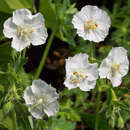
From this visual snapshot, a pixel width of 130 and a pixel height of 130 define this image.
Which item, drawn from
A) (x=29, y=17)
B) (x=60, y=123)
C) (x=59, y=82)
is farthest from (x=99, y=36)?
(x=59, y=82)

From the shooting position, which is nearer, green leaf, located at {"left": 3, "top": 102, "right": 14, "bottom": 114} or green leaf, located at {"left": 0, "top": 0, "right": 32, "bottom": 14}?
green leaf, located at {"left": 3, "top": 102, "right": 14, "bottom": 114}

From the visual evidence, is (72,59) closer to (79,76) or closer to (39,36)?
(79,76)

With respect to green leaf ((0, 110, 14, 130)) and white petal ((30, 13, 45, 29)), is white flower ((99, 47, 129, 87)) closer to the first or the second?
white petal ((30, 13, 45, 29))

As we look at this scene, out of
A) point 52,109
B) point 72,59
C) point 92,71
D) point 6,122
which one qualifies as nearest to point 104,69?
point 92,71

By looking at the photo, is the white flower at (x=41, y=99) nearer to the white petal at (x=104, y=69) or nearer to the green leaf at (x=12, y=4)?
the white petal at (x=104, y=69)

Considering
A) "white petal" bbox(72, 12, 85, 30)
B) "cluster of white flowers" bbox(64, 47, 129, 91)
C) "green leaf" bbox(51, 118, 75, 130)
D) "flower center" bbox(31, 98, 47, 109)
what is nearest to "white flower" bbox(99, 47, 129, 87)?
"cluster of white flowers" bbox(64, 47, 129, 91)

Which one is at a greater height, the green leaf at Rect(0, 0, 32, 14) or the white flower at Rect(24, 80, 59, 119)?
the green leaf at Rect(0, 0, 32, 14)

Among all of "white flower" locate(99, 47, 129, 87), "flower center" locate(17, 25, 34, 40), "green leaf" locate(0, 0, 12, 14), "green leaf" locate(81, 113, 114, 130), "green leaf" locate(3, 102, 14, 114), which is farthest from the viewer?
"green leaf" locate(81, 113, 114, 130)

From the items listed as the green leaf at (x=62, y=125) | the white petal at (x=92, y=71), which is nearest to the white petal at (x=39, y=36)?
the white petal at (x=92, y=71)
